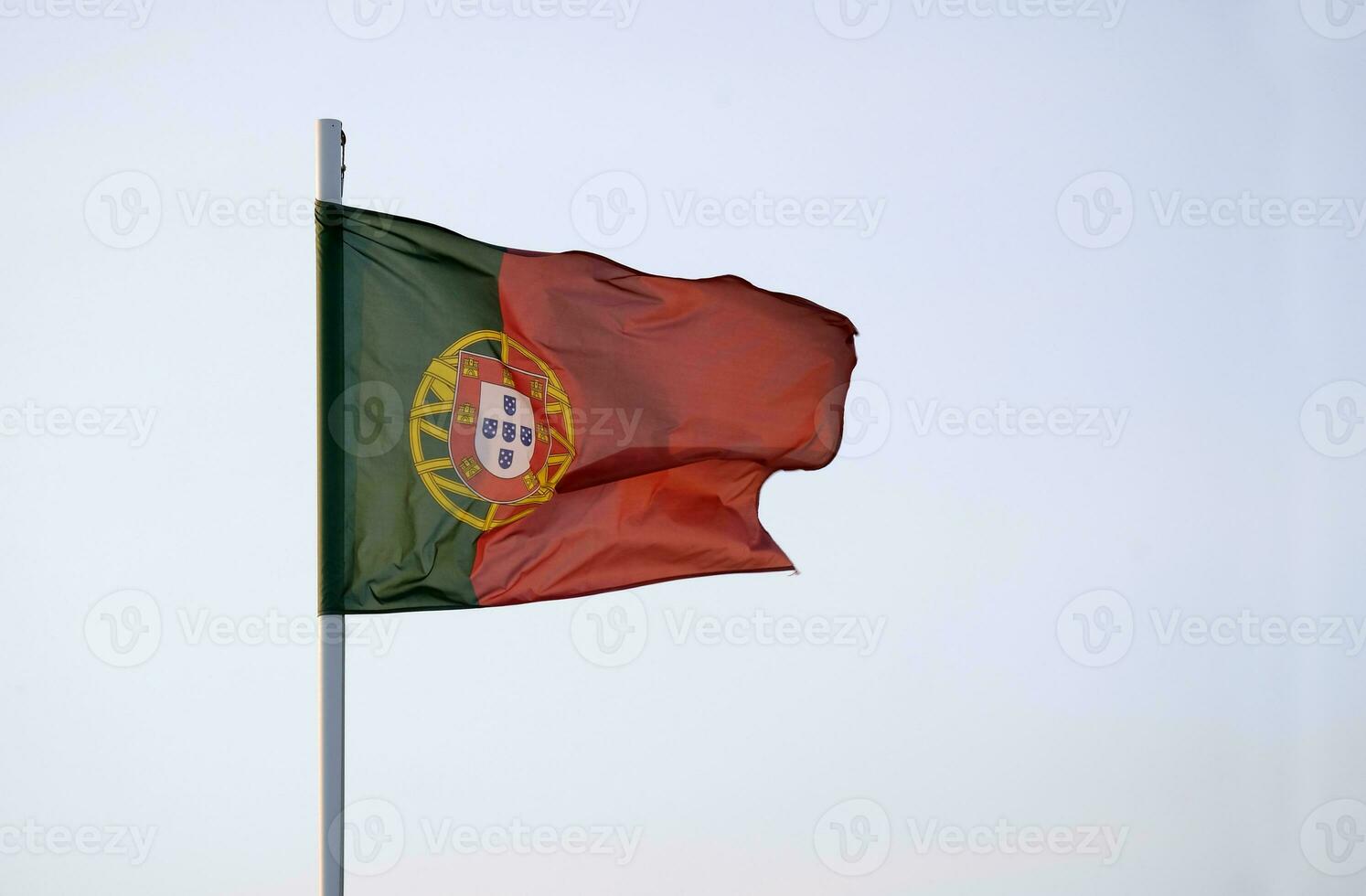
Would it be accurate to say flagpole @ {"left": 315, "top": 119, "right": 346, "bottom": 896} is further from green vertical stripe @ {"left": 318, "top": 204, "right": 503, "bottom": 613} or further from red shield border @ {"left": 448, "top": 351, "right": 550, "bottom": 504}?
red shield border @ {"left": 448, "top": 351, "right": 550, "bottom": 504}

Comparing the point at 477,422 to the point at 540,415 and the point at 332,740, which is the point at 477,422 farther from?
the point at 332,740

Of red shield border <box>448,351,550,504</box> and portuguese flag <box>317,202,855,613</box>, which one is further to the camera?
red shield border <box>448,351,550,504</box>

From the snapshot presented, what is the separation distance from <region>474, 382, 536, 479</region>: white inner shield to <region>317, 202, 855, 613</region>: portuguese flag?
16 millimetres

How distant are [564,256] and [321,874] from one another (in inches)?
195

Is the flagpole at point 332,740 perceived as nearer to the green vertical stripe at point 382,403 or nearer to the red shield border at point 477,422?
the green vertical stripe at point 382,403


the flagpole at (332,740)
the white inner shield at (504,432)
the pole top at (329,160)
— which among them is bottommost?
the flagpole at (332,740)

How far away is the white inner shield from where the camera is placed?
9.30 meters

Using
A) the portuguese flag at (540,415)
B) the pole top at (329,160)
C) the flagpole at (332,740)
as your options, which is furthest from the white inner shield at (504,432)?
the pole top at (329,160)

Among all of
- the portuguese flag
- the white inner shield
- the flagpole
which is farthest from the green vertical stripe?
the white inner shield

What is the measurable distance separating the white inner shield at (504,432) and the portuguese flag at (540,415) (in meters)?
0.02

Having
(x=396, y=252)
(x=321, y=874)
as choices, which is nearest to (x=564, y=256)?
(x=396, y=252)

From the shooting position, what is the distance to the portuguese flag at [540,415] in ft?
28.6

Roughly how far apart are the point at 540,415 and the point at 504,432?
400 millimetres

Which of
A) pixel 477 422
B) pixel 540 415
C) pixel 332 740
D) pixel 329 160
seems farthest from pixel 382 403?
pixel 332 740
